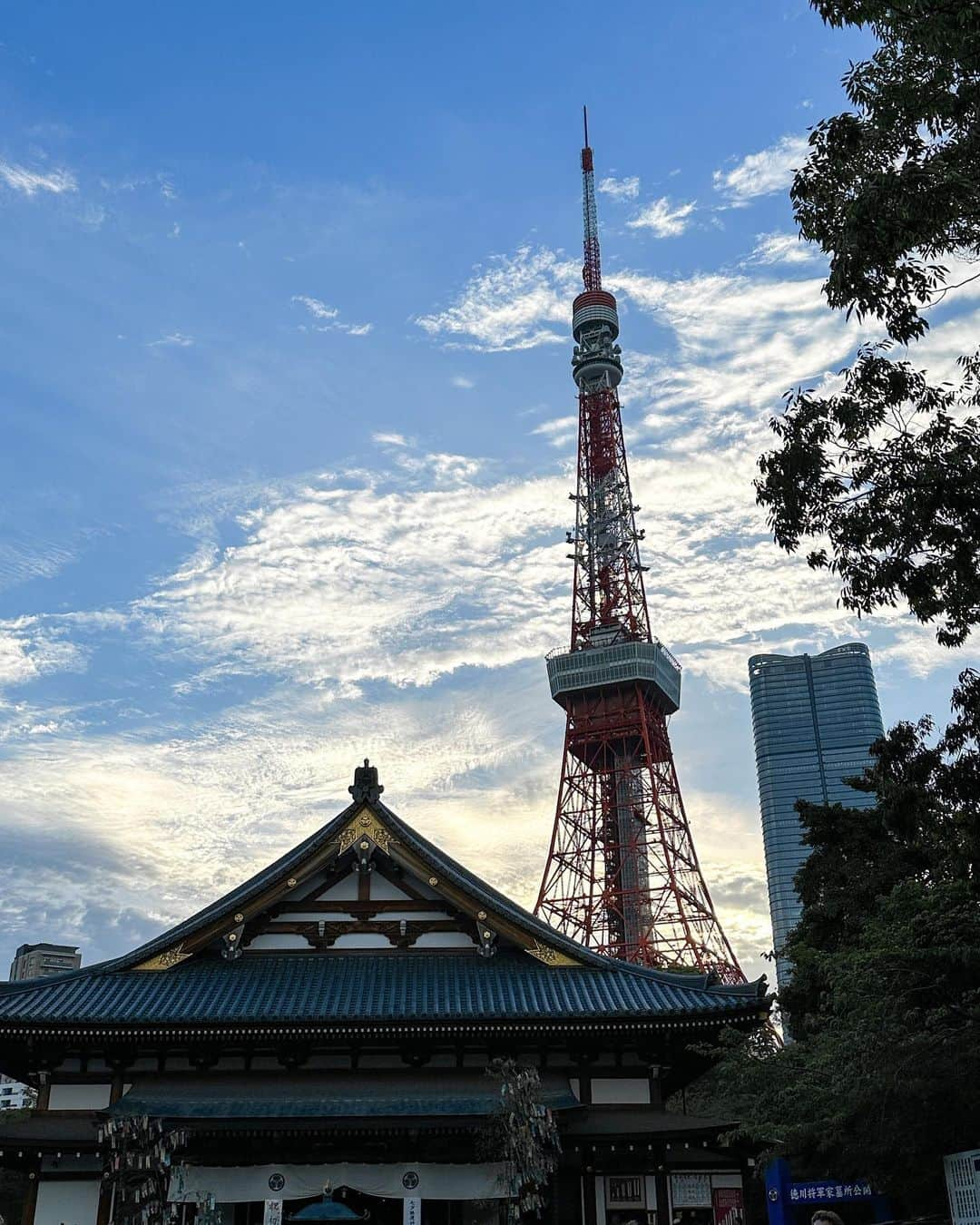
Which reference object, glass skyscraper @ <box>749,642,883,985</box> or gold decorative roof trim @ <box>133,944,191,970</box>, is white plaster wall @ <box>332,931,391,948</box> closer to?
gold decorative roof trim @ <box>133,944,191,970</box>

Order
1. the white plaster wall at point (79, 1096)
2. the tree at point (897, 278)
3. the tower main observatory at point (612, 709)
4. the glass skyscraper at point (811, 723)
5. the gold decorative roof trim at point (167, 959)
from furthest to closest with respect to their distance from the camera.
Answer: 1. the glass skyscraper at point (811, 723)
2. the tower main observatory at point (612, 709)
3. the gold decorative roof trim at point (167, 959)
4. the white plaster wall at point (79, 1096)
5. the tree at point (897, 278)

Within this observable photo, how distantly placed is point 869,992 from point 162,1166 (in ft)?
43.5

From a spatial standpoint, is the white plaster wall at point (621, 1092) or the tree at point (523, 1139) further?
the white plaster wall at point (621, 1092)

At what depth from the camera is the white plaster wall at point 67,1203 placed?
60.0ft

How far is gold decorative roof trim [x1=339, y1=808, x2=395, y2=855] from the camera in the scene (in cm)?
2152

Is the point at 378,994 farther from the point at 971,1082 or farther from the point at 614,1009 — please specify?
the point at 971,1082

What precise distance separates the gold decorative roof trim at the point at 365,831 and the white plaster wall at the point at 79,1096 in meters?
6.09

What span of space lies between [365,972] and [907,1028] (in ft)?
33.8

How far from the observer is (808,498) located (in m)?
14.6

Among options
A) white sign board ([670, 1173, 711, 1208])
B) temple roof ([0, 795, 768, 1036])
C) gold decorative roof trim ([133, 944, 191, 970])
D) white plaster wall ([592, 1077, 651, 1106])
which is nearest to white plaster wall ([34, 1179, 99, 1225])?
temple roof ([0, 795, 768, 1036])

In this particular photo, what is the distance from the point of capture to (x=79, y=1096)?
19.3 metres

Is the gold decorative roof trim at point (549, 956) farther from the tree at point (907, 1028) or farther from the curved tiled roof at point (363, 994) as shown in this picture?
the tree at point (907, 1028)

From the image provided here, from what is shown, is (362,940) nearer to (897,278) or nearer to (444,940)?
(444,940)

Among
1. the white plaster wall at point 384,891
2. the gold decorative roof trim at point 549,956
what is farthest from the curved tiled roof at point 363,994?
the white plaster wall at point 384,891
